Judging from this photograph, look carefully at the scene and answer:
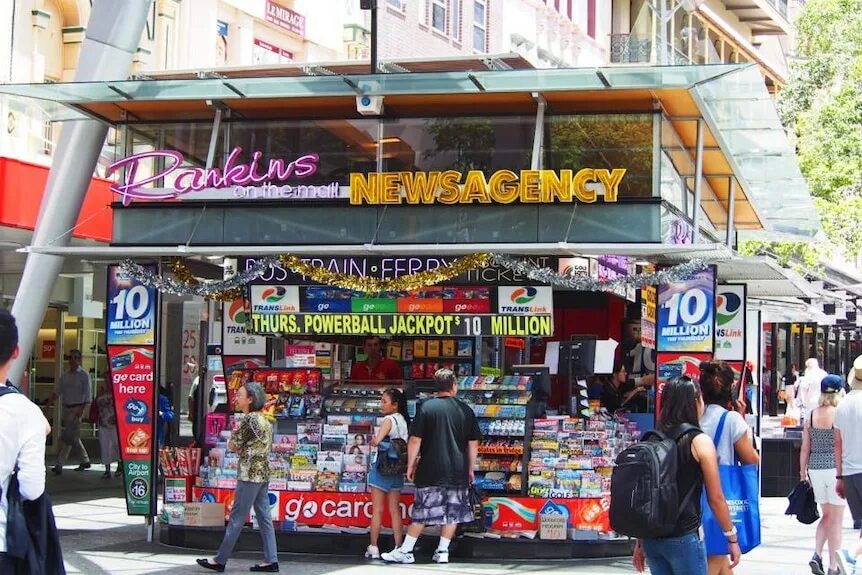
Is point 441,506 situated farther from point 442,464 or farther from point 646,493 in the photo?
point 646,493

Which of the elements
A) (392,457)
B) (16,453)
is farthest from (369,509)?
(16,453)

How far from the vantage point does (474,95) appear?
1301 cm

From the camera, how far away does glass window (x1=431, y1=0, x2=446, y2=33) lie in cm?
3016

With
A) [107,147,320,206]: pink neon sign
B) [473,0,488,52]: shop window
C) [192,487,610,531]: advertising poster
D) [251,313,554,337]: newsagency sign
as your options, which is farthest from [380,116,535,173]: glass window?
[473,0,488,52]: shop window

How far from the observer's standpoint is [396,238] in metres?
13.3

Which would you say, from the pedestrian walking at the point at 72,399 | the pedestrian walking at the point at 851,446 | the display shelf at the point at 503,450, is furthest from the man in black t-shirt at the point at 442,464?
the pedestrian walking at the point at 72,399

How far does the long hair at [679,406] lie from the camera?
24.2 feet

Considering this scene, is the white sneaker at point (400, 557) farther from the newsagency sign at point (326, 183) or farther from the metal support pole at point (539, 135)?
the metal support pole at point (539, 135)

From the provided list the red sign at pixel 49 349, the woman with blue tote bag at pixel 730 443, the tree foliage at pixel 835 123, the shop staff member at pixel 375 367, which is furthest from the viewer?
the tree foliage at pixel 835 123

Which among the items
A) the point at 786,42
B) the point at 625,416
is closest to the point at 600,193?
the point at 625,416

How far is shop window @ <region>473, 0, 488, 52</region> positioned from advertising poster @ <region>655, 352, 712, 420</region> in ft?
60.6

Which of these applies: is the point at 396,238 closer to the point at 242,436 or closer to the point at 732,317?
the point at 242,436

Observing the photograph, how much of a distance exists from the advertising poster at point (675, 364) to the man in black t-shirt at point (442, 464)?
2188 mm

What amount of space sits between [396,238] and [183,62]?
1188 centimetres
